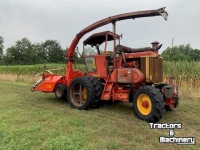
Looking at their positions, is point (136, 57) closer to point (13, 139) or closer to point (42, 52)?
point (13, 139)

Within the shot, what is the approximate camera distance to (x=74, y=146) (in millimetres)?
3145

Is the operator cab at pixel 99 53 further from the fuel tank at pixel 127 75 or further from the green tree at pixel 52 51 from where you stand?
the green tree at pixel 52 51

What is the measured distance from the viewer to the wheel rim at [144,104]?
4675 mm

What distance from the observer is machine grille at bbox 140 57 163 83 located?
5.06 m

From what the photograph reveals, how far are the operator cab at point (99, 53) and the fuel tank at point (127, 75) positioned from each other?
56cm

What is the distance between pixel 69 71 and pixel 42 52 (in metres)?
54.1

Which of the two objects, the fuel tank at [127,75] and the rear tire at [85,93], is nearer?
the fuel tank at [127,75]

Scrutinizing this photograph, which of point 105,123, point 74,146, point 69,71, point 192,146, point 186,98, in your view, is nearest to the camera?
point 74,146

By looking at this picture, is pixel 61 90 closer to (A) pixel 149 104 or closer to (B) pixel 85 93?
(B) pixel 85 93

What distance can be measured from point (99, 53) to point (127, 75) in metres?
1.62

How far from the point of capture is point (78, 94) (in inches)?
246

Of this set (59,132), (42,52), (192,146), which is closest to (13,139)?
(59,132)

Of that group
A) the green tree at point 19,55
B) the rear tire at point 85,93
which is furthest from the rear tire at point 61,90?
the green tree at point 19,55

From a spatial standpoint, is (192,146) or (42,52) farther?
(42,52)
